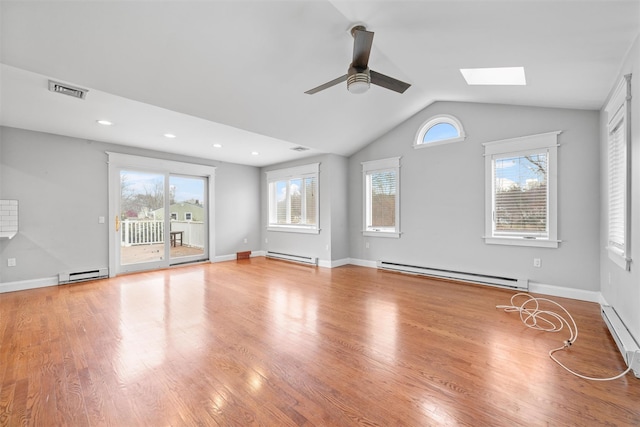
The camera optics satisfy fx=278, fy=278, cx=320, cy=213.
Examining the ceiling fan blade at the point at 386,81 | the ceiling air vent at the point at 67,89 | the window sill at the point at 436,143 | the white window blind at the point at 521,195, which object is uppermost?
the ceiling air vent at the point at 67,89

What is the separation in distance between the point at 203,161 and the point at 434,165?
205 inches

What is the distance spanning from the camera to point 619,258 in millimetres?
2750

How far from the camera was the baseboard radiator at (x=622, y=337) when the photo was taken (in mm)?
2080

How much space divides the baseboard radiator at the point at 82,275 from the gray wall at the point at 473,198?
499 cm

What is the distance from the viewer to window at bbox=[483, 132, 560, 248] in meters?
3.97

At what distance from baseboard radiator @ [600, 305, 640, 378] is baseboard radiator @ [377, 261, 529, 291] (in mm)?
1246

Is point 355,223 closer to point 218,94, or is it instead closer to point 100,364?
point 218,94

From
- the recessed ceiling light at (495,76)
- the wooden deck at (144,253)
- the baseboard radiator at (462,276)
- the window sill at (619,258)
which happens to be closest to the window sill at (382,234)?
the baseboard radiator at (462,276)

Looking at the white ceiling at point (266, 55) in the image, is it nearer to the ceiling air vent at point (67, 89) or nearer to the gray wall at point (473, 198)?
the ceiling air vent at point (67, 89)

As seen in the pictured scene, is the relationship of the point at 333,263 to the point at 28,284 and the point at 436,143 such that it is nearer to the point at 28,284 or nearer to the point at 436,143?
the point at 436,143

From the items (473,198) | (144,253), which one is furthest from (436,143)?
(144,253)

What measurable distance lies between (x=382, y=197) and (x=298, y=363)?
427cm

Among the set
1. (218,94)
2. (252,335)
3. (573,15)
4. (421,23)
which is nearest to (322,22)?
(421,23)

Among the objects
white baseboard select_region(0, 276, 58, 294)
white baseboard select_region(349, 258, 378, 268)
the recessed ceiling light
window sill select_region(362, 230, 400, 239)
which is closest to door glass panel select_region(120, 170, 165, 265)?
white baseboard select_region(0, 276, 58, 294)
